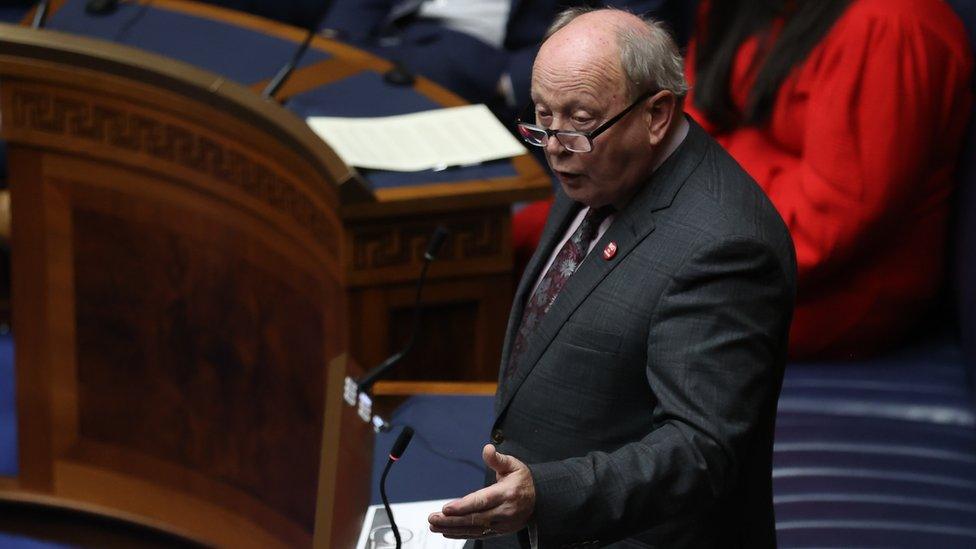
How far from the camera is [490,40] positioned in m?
2.74

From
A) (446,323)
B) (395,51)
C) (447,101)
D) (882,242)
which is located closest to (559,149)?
(446,323)

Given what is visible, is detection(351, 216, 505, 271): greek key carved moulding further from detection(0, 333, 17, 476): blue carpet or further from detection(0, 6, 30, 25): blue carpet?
detection(0, 6, 30, 25): blue carpet

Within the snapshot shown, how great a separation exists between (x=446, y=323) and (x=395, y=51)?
108 cm

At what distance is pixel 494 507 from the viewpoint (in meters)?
0.89

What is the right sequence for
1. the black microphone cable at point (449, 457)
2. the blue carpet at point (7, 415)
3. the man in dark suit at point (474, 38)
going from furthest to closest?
the man in dark suit at point (474, 38) → the blue carpet at point (7, 415) → the black microphone cable at point (449, 457)

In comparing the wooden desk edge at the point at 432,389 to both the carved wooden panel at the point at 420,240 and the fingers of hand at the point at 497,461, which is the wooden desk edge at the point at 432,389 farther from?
the fingers of hand at the point at 497,461

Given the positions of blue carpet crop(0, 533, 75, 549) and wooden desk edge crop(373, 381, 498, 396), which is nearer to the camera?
wooden desk edge crop(373, 381, 498, 396)

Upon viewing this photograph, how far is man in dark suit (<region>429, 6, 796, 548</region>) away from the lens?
0.92 meters

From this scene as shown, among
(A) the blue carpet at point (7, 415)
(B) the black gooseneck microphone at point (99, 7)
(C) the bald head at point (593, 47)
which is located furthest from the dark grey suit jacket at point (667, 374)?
(B) the black gooseneck microphone at point (99, 7)

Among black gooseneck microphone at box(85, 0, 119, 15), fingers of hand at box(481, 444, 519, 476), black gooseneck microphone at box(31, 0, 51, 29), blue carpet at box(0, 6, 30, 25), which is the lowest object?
fingers of hand at box(481, 444, 519, 476)

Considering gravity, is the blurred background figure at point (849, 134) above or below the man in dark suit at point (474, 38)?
below

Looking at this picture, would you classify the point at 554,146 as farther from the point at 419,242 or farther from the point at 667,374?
the point at 419,242

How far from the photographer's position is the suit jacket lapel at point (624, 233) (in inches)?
40.0

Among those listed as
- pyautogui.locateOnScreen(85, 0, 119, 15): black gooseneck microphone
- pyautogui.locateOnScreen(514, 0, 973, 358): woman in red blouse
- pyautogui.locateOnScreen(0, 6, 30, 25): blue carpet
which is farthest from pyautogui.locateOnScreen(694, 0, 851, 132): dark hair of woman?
pyautogui.locateOnScreen(0, 6, 30, 25): blue carpet
